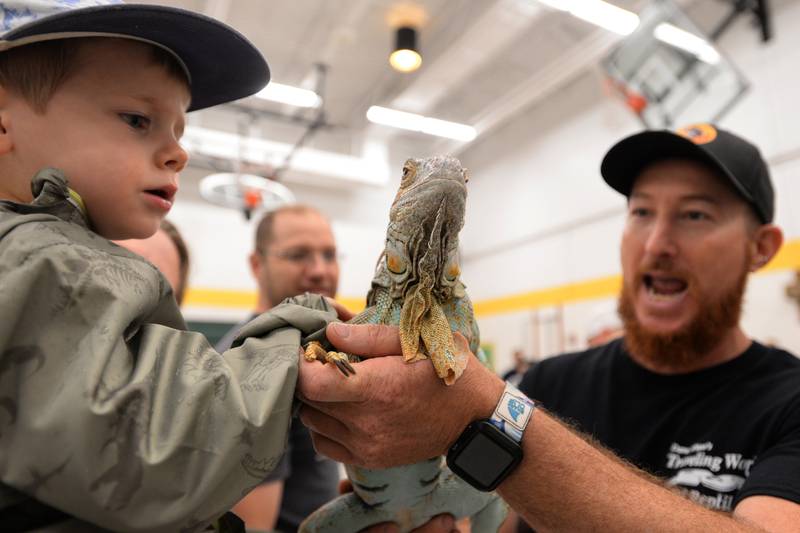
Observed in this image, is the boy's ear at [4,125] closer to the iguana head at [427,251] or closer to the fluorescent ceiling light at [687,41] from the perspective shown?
the iguana head at [427,251]

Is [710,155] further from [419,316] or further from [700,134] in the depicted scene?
[419,316]

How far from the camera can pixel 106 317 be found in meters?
0.87

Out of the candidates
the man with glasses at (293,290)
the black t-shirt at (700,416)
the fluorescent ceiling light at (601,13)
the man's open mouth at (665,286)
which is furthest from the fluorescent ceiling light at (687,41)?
the black t-shirt at (700,416)

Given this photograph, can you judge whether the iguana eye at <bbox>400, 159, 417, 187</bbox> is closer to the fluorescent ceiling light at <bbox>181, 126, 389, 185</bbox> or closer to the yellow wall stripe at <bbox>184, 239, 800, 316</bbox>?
the fluorescent ceiling light at <bbox>181, 126, 389, 185</bbox>

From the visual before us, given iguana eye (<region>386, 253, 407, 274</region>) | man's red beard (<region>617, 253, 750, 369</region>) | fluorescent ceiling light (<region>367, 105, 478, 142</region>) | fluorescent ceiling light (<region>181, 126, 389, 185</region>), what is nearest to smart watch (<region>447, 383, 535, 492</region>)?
iguana eye (<region>386, 253, 407, 274</region>)

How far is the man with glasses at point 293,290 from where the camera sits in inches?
92.4

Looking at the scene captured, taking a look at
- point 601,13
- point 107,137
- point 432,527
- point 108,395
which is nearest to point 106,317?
point 108,395

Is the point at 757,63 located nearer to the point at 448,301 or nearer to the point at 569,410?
the point at 569,410

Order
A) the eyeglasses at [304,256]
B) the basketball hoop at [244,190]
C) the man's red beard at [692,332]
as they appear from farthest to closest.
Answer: the basketball hoop at [244,190], the eyeglasses at [304,256], the man's red beard at [692,332]

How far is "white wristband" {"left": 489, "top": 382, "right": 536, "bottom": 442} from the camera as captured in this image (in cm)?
129

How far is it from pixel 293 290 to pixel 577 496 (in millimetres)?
2129

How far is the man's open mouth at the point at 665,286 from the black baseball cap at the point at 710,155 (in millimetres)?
382

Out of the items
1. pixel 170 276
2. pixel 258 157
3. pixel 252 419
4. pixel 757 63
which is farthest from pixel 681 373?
pixel 258 157

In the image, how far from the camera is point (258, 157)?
9.63 metres
